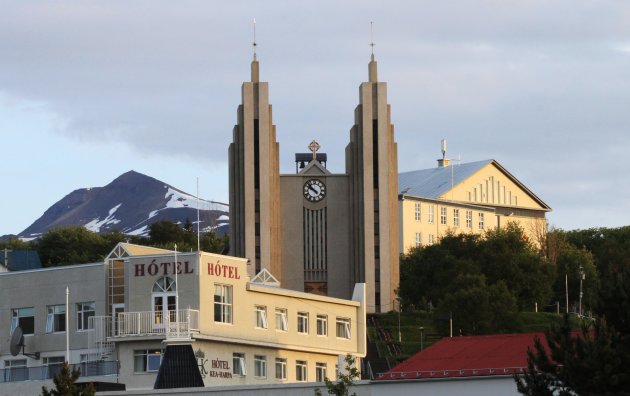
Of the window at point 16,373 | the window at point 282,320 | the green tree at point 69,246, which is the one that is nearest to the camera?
the window at point 16,373

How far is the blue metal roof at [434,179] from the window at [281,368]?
301 ft

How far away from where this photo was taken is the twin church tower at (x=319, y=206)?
137500mm

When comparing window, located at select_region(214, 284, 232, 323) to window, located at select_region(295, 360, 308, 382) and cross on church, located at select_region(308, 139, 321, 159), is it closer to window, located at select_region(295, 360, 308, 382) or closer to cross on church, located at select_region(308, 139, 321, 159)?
window, located at select_region(295, 360, 308, 382)

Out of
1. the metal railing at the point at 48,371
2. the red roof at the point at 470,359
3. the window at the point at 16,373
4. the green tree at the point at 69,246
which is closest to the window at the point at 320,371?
the metal railing at the point at 48,371

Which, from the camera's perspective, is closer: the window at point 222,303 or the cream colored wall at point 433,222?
the window at point 222,303

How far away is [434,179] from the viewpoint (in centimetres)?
18312

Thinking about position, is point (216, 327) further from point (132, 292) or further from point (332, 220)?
point (332, 220)

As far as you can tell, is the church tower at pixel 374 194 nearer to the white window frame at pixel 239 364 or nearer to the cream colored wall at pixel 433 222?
the cream colored wall at pixel 433 222

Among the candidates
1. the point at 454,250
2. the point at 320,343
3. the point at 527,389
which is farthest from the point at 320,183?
the point at 527,389

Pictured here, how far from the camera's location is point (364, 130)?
456 feet

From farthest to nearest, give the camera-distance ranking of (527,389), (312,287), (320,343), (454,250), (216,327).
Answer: (312,287) → (454,250) → (320,343) → (216,327) → (527,389)

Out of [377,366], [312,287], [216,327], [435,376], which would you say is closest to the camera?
[435,376]

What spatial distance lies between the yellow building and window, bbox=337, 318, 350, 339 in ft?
254

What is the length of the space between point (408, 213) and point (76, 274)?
3553 inches
